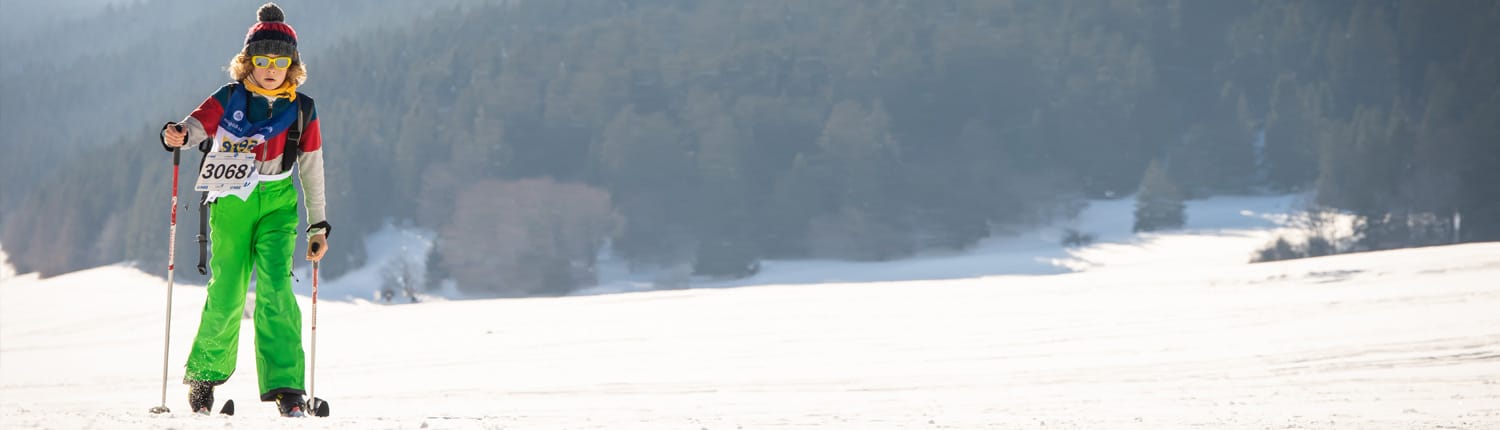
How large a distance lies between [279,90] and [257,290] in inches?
32.2

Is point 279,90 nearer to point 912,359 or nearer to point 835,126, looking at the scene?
point 912,359

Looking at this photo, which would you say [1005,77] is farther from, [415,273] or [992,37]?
[415,273]

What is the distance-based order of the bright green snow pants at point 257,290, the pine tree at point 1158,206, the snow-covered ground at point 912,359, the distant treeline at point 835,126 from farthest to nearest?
the pine tree at point 1158,206
the distant treeline at point 835,126
the snow-covered ground at point 912,359
the bright green snow pants at point 257,290

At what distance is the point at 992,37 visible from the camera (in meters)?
63.5

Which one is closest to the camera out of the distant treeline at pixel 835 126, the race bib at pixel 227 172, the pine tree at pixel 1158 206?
the race bib at pixel 227 172

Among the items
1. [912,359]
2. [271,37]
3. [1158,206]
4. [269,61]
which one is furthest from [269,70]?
[1158,206]

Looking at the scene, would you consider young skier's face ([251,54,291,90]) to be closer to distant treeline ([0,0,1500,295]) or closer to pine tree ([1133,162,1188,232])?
distant treeline ([0,0,1500,295])

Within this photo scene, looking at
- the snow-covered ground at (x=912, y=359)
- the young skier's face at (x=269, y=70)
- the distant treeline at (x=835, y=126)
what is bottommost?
the snow-covered ground at (x=912, y=359)

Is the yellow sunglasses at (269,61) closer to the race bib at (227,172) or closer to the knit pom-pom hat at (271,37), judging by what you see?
the knit pom-pom hat at (271,37)

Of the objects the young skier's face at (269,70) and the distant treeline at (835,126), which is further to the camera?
the distant treeline at (835,126)

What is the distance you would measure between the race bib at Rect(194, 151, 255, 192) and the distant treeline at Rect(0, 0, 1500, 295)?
39932 millimetres

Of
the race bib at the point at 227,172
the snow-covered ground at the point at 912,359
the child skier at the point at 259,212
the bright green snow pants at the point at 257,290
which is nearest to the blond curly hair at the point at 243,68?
the child skier at the point at 259,212

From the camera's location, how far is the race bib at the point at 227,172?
4.95m

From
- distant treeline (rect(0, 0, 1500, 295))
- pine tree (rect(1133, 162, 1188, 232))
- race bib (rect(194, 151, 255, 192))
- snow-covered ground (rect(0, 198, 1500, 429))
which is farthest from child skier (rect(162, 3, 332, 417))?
pine tree (rect(1133, 162, 1188, 232))
